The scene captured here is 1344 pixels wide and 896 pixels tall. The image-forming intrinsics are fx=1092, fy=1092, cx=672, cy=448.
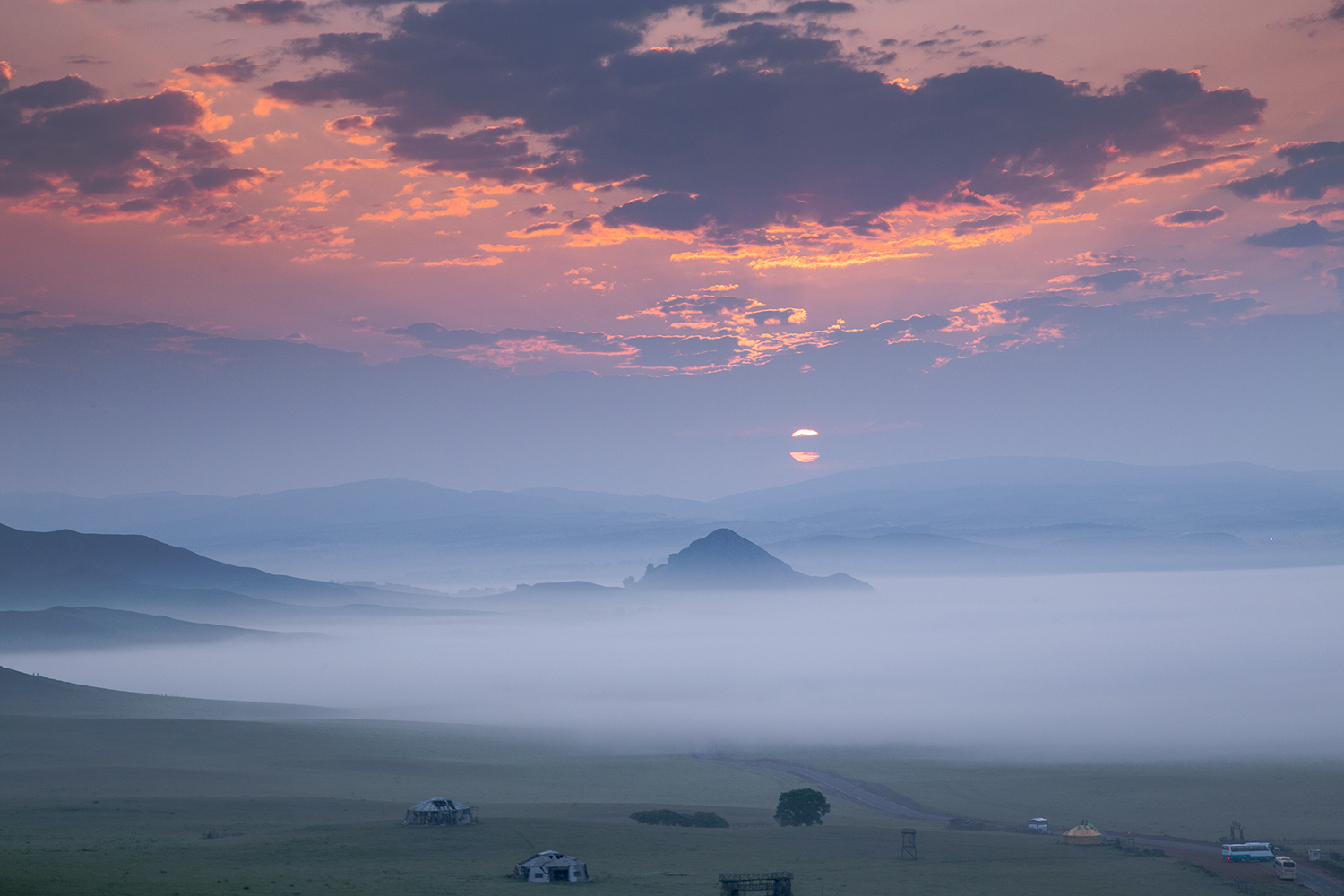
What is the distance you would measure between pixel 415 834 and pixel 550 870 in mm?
15756

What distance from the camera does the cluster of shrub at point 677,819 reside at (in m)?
82.8

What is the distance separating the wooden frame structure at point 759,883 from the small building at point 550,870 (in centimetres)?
945

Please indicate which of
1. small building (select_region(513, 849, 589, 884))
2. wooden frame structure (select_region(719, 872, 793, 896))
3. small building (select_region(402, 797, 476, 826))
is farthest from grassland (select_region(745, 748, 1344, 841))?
small building (select_region(513, 849, 589, 884))

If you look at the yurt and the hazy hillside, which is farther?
→ the hazy hillside

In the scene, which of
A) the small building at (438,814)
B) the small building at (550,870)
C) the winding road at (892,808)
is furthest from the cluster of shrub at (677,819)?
the winding road at (892,808)

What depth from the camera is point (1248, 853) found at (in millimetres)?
71562

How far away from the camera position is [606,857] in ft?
222

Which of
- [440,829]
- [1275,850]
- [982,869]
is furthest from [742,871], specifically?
[1275,850]

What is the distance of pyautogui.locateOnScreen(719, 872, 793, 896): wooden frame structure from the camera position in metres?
53.3

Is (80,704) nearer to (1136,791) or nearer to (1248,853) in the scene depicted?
(1136,791)

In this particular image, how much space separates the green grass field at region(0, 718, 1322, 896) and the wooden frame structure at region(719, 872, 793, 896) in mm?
3868

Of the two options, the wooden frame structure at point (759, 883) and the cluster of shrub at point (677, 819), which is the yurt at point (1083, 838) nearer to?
the cluster of shrub at point (677, 819)

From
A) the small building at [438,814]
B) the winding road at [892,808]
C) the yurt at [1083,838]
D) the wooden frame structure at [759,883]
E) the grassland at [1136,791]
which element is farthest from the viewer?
the grassland at [1136,791]

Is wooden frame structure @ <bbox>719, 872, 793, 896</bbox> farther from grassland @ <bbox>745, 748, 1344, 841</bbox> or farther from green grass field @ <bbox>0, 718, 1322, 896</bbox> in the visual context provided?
grassland @ <bbox>745, 748, 1344, 841</bbox>
